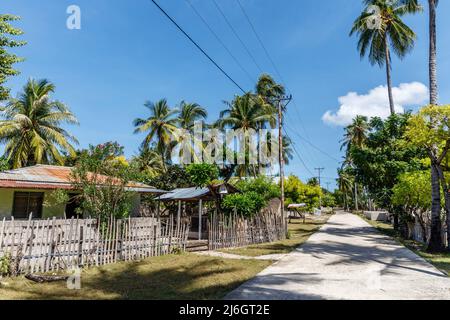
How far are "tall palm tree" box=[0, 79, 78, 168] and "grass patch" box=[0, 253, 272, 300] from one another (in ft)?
57.3

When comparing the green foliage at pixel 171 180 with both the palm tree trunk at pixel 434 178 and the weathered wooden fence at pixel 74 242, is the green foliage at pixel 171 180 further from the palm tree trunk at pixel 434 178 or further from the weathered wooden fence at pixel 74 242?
the palm tree trunk at pixel 434 178

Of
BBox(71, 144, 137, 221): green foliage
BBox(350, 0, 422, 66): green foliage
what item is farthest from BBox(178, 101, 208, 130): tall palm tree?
BBox(71, 144, 137, 221): green foliage

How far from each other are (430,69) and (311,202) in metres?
27.0

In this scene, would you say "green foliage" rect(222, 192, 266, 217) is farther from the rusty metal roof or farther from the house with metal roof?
the rusty metal roof

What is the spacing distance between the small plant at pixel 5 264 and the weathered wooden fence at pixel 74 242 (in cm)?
2

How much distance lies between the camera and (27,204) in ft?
51.1

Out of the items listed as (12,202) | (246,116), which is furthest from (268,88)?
(12,202)

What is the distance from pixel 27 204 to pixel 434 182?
19355 mm

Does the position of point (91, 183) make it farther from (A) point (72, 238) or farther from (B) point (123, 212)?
(A) point (72, 238)

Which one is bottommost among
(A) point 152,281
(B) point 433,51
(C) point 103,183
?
(A) point 152,281

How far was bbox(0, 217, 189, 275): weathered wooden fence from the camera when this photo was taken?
7.80 metres

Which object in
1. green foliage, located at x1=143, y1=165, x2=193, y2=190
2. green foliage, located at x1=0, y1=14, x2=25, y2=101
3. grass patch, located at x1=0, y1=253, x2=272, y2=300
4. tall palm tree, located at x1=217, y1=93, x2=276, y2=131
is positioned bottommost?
grass patch, located at x1=0, y1=253, x2=272, y2=300

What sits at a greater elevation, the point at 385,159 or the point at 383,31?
the point at 383,31

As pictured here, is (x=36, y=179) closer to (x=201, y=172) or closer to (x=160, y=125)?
(x=201, y=172)
